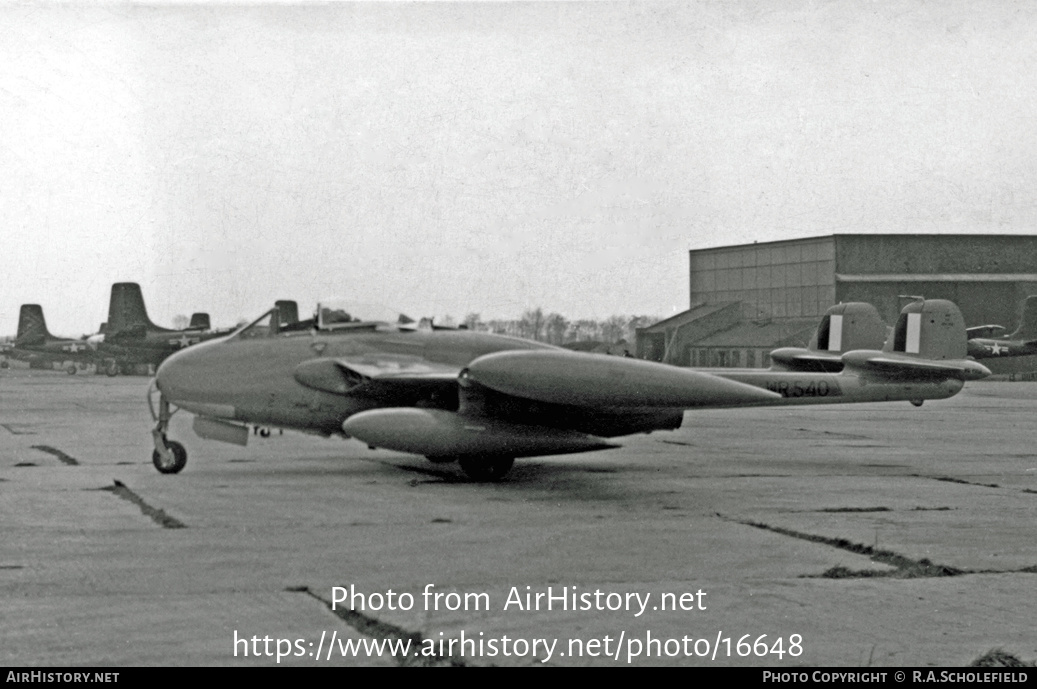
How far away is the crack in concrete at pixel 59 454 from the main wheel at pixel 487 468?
471 cm

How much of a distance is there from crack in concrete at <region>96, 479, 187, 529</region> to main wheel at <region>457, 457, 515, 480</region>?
334 centimetres

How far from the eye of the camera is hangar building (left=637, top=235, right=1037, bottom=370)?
40062mm

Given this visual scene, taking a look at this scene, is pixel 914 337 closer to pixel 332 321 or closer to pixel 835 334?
pixel 835 334

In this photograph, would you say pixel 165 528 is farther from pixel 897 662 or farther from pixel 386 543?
pixel 897 662

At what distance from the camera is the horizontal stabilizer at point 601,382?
1066 cm

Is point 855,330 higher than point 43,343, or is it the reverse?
point 855,330

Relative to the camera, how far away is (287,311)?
13.1 metres

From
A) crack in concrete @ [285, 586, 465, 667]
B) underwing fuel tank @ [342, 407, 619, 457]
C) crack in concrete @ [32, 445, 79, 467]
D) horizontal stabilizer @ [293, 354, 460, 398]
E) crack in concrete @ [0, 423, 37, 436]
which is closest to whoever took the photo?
crack in concrete @ [285, 586, 465, 667]

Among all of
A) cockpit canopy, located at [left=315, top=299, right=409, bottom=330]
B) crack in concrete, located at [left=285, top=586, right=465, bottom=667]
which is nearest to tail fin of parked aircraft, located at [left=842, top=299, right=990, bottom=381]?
cockpit canopy, located at [left=315, top=299, right=409, bottom=330]

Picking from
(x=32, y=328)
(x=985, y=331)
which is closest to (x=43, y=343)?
(x=32, y=328)

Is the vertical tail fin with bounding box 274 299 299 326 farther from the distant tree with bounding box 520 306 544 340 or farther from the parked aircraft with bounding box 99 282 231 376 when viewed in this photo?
the parked aircraft with bounding box 99 282 231 376

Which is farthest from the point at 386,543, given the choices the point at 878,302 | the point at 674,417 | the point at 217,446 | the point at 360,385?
the point at 878,302

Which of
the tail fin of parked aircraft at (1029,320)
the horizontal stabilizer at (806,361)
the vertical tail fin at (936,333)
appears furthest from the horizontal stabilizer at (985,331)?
the horizontal stabilizer at (806,361)

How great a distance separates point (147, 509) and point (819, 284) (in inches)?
1630
